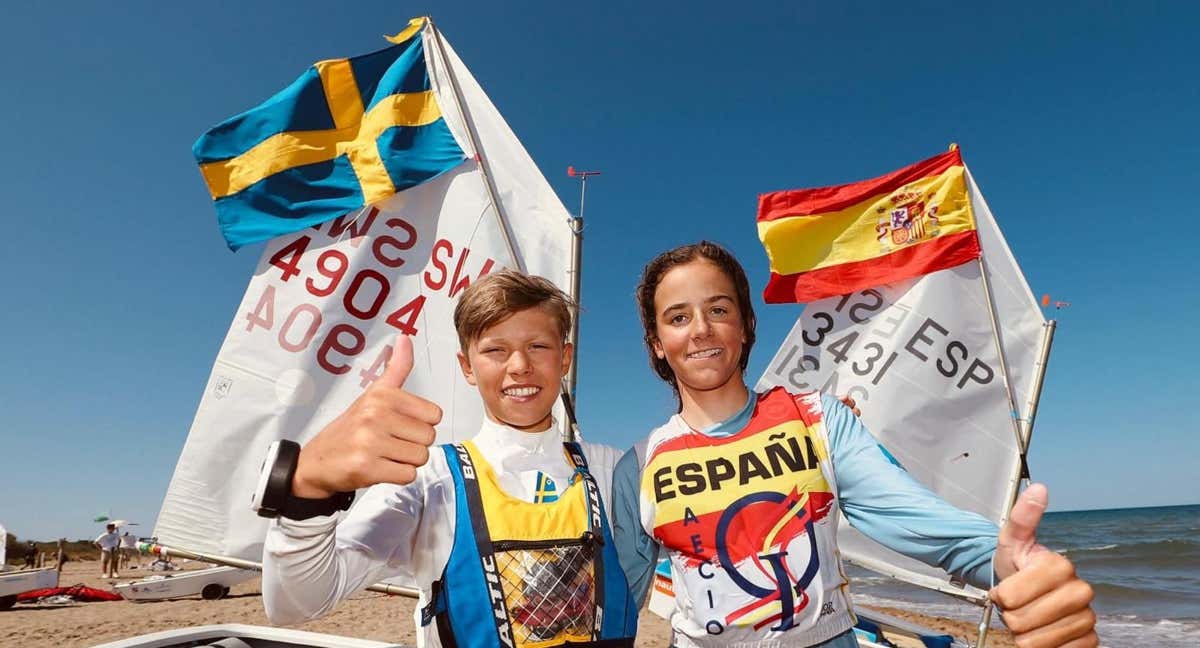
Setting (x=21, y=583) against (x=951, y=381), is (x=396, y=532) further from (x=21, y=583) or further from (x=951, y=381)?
(x=21, y=583)

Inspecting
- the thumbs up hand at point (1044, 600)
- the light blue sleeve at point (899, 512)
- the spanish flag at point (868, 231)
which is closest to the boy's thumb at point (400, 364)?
the thumbs up hand at point (1044, 600)

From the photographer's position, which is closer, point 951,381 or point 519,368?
point 519,368

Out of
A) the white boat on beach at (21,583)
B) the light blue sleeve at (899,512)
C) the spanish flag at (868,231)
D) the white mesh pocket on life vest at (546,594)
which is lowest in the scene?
the white boat on beach at (21,583)

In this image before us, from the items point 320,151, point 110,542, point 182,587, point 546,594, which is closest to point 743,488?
point 546,594

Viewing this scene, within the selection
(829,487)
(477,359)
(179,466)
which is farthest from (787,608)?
(179,466)

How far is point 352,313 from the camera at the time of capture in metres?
5.18

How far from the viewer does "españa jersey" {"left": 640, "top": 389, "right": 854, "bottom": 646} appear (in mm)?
1870

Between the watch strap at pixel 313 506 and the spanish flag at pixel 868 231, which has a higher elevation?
the spanish flag at pixel 868 231

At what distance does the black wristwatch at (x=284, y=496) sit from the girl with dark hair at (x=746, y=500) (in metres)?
1.04

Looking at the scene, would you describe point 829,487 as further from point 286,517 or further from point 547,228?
point 547,228

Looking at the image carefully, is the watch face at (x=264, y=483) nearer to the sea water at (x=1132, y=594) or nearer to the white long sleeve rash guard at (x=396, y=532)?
the white long sleeve rash guard at (x=396, y=532)

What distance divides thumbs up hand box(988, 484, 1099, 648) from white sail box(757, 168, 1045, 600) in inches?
255

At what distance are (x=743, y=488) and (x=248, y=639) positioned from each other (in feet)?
14.2

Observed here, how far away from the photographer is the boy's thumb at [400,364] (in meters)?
1.44
